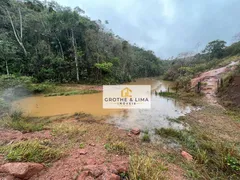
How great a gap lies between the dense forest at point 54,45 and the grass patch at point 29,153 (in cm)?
1230

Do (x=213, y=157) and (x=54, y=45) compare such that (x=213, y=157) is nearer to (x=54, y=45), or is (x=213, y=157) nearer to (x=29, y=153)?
(x=29, y=153)

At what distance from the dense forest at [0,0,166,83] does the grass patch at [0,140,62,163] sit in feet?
40.4

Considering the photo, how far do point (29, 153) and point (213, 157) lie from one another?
11.9 feet

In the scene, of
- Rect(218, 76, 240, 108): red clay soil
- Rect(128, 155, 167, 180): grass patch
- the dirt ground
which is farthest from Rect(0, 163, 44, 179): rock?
Rect(218, 76, 240, 108): red clay soil

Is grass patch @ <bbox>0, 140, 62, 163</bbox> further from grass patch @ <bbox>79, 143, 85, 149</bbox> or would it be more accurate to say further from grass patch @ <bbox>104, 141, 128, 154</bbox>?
grass patch @ <bbox>104, 141, 128, 154</bbox>

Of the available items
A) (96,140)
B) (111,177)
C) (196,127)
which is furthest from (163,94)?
(111,177)

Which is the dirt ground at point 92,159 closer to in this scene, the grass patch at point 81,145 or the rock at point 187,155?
the grass patch at point 81,145

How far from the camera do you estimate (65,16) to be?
46.9 ft

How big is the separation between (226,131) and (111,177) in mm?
4257

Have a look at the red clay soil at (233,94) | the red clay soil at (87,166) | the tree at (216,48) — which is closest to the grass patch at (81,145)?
the red clay soil at (87,166)

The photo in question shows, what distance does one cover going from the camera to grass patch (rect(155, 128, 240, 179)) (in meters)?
2.31

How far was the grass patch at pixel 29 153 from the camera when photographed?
203cm

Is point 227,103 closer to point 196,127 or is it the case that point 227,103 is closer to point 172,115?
point 172,115

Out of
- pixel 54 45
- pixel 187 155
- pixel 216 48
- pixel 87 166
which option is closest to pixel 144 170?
pixel 87 166
